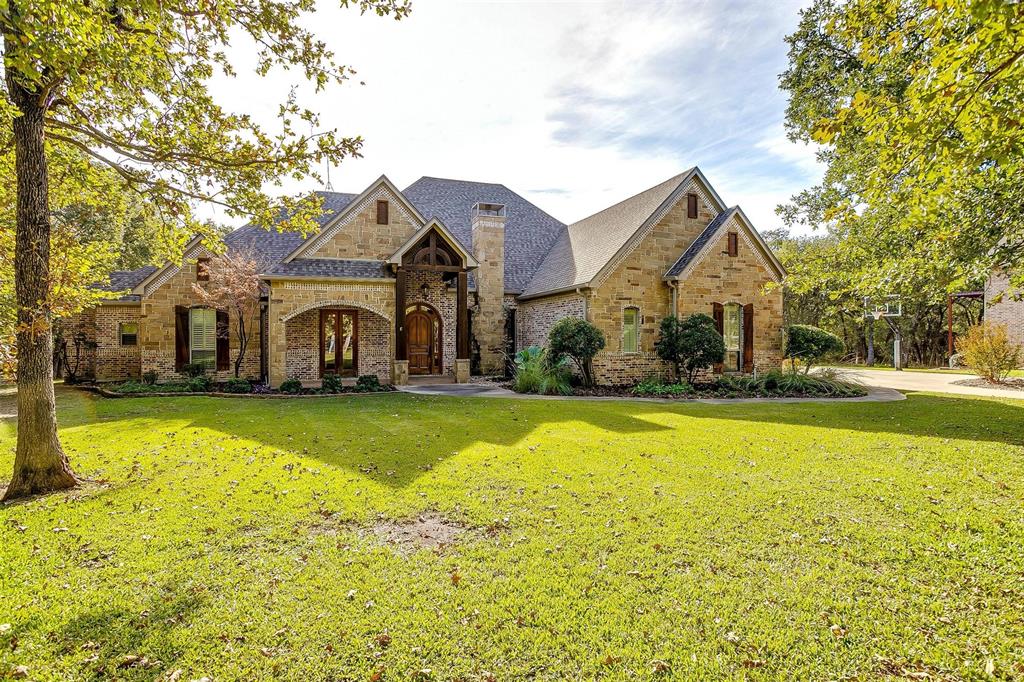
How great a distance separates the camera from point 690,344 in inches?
648

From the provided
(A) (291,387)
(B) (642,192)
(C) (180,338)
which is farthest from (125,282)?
(B) (642,192)

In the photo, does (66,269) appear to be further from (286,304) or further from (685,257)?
(685,257)

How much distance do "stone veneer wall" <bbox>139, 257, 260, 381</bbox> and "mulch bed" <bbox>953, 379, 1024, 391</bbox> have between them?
1020 inches

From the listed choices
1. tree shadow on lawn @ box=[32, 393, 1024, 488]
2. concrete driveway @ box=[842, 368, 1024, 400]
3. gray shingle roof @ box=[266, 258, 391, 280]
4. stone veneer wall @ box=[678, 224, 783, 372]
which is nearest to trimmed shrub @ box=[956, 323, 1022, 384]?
concrete driveway @ box=[842, 368, 1024, 400]

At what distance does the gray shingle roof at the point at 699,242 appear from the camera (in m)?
17.9

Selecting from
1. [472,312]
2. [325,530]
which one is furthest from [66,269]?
[472,312]

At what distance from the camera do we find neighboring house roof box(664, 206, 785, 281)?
1778cm

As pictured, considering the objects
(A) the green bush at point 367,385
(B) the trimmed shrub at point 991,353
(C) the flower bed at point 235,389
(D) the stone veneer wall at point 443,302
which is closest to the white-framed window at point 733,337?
(B) the trimmed shrub at point 991,353

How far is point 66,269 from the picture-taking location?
281 inches

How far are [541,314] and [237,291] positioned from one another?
10.8 meters

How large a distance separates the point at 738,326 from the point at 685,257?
3439mm

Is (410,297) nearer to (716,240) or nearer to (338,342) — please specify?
(338,342)

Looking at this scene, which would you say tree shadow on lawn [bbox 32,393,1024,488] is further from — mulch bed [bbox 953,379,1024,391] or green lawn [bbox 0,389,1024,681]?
mulch bed [bbox 953,379,1024,391]

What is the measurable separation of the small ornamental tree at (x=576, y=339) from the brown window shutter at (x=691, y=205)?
5.96m
